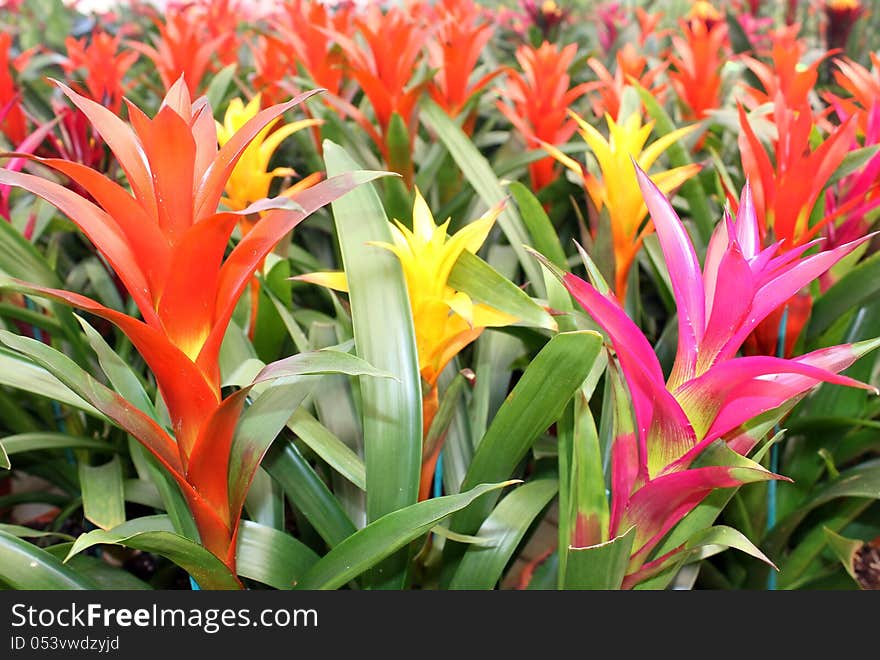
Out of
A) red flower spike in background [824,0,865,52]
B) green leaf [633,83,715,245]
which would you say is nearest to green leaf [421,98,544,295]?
green leaf [633,83,715,245]

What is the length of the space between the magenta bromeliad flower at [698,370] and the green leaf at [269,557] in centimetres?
37

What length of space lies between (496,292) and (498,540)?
0.98 feet

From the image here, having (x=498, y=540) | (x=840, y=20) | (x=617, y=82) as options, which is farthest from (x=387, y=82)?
(x=840, y=20)

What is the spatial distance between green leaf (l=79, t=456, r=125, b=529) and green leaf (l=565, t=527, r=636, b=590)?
60cm

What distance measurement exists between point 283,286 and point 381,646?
0.54 m

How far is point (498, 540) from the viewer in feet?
2.98

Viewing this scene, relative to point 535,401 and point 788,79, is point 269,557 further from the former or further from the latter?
point 788,79

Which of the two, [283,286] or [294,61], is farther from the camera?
[294,61]

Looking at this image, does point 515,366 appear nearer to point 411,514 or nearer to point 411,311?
point 411,311

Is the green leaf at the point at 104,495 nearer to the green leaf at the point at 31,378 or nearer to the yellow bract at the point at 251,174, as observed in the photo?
the green leaf at the point at 31,378

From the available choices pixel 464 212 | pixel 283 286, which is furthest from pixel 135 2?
pixel 283 286

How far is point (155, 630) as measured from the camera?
2.56 feet

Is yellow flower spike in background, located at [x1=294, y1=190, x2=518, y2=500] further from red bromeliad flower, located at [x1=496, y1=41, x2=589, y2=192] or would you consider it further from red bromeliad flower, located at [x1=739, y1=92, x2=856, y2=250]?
red bromeliad flower, located at [x1=496, y1=41, x2=589, y2=192]

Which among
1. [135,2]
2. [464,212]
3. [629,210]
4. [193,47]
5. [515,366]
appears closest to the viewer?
[629,210]
